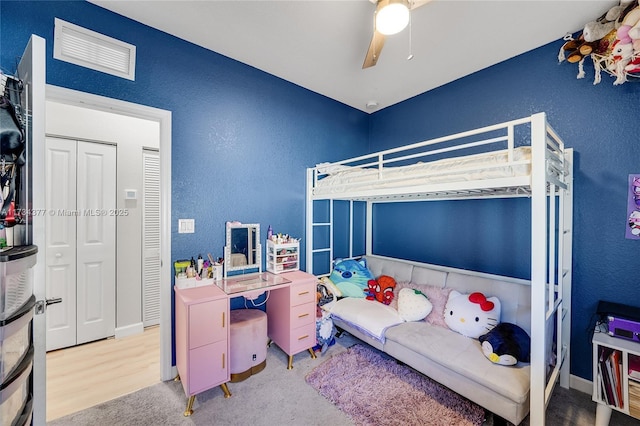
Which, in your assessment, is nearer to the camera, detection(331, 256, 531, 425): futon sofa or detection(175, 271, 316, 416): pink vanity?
detection(331, 256, 531, 425): futon sofa

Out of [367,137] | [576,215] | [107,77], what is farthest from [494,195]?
[107,77]

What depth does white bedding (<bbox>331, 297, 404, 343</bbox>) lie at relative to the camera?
2.34m

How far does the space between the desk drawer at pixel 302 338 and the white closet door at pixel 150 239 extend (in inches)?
73.7

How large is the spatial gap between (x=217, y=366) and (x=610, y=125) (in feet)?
11.2

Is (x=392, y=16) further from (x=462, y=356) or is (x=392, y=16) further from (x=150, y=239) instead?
(x=150, y=239)

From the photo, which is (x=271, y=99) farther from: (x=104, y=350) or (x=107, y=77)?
(x=104, y=350)

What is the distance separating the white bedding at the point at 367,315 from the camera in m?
2.34

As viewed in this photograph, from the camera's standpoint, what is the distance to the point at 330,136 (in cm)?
337

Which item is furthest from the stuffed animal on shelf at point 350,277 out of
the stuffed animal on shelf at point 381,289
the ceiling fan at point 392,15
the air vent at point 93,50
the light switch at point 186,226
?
the air vent at point 93,50

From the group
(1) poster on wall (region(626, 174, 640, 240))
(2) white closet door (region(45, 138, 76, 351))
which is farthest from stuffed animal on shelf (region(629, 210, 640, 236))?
→ (2) white closet door (region(45, 138, 76, 351))

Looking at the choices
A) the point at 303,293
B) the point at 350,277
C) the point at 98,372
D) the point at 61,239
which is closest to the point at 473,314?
the point at 350,277

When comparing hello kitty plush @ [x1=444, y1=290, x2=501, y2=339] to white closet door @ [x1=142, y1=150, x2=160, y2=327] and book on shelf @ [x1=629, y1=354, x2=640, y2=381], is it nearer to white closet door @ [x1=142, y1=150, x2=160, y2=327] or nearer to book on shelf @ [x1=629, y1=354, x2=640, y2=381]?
book on shelf @ [x1=629, y1=354, x2=640, y2=381]

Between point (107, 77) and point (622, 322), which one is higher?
point (107, 77)

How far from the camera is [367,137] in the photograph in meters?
3.85
